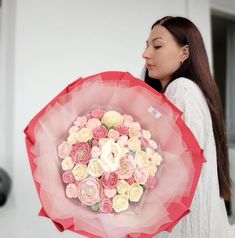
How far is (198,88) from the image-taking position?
102 centimetres

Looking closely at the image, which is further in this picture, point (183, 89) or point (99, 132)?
point (183, 89)

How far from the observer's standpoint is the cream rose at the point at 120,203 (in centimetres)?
73

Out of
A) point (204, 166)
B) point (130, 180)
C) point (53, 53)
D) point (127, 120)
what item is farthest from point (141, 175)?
point (53, 53)

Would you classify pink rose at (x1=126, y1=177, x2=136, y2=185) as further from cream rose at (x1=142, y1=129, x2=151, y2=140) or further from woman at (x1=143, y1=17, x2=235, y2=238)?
woman at (x1=143, y1=17, x2=235, y2=238)

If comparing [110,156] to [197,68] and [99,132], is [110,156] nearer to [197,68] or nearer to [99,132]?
[99,132]

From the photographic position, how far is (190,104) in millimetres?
961

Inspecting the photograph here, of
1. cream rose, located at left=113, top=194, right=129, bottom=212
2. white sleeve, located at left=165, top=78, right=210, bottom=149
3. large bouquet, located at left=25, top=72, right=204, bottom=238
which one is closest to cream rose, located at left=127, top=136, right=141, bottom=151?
large bouquet, located at left=25, top=72, right=204, bottom=238

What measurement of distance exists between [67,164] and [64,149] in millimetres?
34

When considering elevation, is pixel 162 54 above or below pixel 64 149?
above

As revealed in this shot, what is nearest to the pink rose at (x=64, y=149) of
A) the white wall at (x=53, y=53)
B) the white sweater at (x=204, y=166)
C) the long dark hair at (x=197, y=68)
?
the white sweater at (x=204, y=166)

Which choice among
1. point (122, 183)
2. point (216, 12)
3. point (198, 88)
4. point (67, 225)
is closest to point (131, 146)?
point (122, 183)

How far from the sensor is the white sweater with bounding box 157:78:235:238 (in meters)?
0.96

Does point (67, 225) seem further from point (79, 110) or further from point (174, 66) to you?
point (174, 66)

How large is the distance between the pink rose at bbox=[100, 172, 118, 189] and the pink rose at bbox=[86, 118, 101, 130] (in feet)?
0.36
